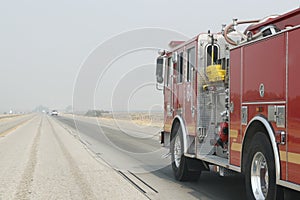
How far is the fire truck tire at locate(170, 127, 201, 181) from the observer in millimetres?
10852

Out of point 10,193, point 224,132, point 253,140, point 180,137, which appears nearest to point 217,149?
point 224,132

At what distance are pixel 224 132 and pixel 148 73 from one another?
340 inches

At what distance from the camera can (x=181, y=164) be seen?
11.0 meters

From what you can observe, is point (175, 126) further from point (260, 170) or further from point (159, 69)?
point (260, 170)

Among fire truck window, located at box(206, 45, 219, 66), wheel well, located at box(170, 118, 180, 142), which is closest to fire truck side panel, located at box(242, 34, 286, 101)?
fire truck window, located at box(206, 45, 219, 66)

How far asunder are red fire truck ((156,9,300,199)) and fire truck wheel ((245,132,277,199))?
0.01 m

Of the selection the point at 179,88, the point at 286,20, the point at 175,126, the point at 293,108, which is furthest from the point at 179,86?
the point at 293,108

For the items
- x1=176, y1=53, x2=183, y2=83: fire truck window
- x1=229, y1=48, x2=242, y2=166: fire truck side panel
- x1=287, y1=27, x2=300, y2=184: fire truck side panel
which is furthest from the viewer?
x1=176, y1=53, x2=183, y2=83: fire truck window

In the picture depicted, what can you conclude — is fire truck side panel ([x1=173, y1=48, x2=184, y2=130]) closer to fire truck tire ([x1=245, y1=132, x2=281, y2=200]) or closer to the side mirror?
the side mirror

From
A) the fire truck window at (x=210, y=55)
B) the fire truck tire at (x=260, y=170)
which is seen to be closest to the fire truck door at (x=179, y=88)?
the fire truck window at (x=210, y=55)

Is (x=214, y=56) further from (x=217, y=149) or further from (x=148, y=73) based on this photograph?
(x=148, y=73)

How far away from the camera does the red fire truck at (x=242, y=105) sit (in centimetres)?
618

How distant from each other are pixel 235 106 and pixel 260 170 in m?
1.33

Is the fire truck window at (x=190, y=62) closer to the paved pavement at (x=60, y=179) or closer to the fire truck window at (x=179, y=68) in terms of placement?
the fire truck window at (x=179, y=68)
